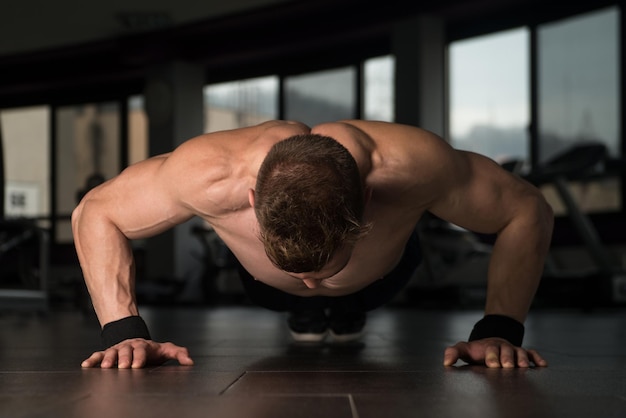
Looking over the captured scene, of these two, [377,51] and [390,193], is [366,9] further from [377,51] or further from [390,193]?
[390,193]

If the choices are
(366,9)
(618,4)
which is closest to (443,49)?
(366,9)

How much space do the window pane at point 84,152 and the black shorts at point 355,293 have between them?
7.66 meters

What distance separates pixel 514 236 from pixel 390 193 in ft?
0.98

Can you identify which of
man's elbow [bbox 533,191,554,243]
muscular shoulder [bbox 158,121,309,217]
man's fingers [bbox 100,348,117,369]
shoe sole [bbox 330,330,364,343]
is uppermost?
muscular shoulder [bbox 158,121,309,217]

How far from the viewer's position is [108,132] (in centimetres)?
964

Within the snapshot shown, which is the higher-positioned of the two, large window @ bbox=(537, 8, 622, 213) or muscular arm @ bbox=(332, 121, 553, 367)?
large window @ bbox=(537, 8, 622, 213)

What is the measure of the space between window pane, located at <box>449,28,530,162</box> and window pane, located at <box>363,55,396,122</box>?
2.31ft

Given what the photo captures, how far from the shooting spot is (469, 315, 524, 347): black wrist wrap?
5.20 ft

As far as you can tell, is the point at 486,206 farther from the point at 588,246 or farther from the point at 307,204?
the point at 588,246

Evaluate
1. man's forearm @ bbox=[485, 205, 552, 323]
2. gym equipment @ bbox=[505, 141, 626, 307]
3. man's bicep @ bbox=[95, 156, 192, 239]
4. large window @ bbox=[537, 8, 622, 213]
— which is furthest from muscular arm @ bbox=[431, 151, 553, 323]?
large window @ bbox=[537, 8, 622, 213]

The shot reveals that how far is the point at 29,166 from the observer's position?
9.95 metres

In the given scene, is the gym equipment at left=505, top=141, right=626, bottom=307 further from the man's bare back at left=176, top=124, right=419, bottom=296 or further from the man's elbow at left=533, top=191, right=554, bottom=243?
the man's bare back at left=176, top=124, right=419, bottom=296

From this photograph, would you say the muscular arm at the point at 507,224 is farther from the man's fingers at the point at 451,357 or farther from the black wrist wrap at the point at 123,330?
the black wrist wrap at the point at 123,330

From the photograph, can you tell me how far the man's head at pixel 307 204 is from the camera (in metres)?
1.16
